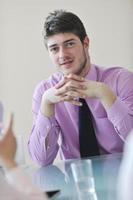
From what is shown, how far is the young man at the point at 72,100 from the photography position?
162 cm

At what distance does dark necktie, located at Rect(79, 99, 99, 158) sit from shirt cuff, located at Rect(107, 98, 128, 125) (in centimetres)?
14

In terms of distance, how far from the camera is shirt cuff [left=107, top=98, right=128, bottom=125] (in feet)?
5.07

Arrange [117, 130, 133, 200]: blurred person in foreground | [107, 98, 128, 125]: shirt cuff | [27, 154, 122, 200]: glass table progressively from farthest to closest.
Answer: [107, 98, 128, 125]: shirt cuff, [27, 154, 122, 200]: glass table, [117, 130, 133, 200]: blurred person in foreground

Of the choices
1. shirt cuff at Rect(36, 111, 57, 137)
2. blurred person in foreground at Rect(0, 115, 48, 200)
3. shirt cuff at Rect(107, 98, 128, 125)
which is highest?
blurred person in foreground at Rect(0, 115, 48, 200)

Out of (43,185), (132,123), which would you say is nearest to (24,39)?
(132,123)

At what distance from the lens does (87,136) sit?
165 cm

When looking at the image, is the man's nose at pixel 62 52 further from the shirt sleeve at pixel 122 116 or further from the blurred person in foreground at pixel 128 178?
the blurred person in foreground at pixel 128 178

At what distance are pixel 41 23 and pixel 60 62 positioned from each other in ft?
3.83

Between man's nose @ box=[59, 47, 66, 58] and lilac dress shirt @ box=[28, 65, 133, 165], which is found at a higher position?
man's nose @ box=[59, 47, 66, 58]

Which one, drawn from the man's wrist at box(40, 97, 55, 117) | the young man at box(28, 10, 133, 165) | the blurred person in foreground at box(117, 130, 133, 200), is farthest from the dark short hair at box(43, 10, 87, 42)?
the blurred person in foreground at box(117, 130, 133, 200)

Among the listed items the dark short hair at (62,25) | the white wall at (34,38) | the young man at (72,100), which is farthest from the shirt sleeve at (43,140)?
the white wall at (34,38)

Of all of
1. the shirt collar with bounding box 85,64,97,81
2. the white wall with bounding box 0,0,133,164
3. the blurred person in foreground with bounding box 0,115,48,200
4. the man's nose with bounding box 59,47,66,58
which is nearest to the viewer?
the blurred person in foreground with bounding box 0,115,48,200

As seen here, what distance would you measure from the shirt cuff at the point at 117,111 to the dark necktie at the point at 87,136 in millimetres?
137

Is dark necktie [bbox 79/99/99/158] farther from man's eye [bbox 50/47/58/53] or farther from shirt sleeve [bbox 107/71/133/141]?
man's eye [bbox 50/47/58/53]
